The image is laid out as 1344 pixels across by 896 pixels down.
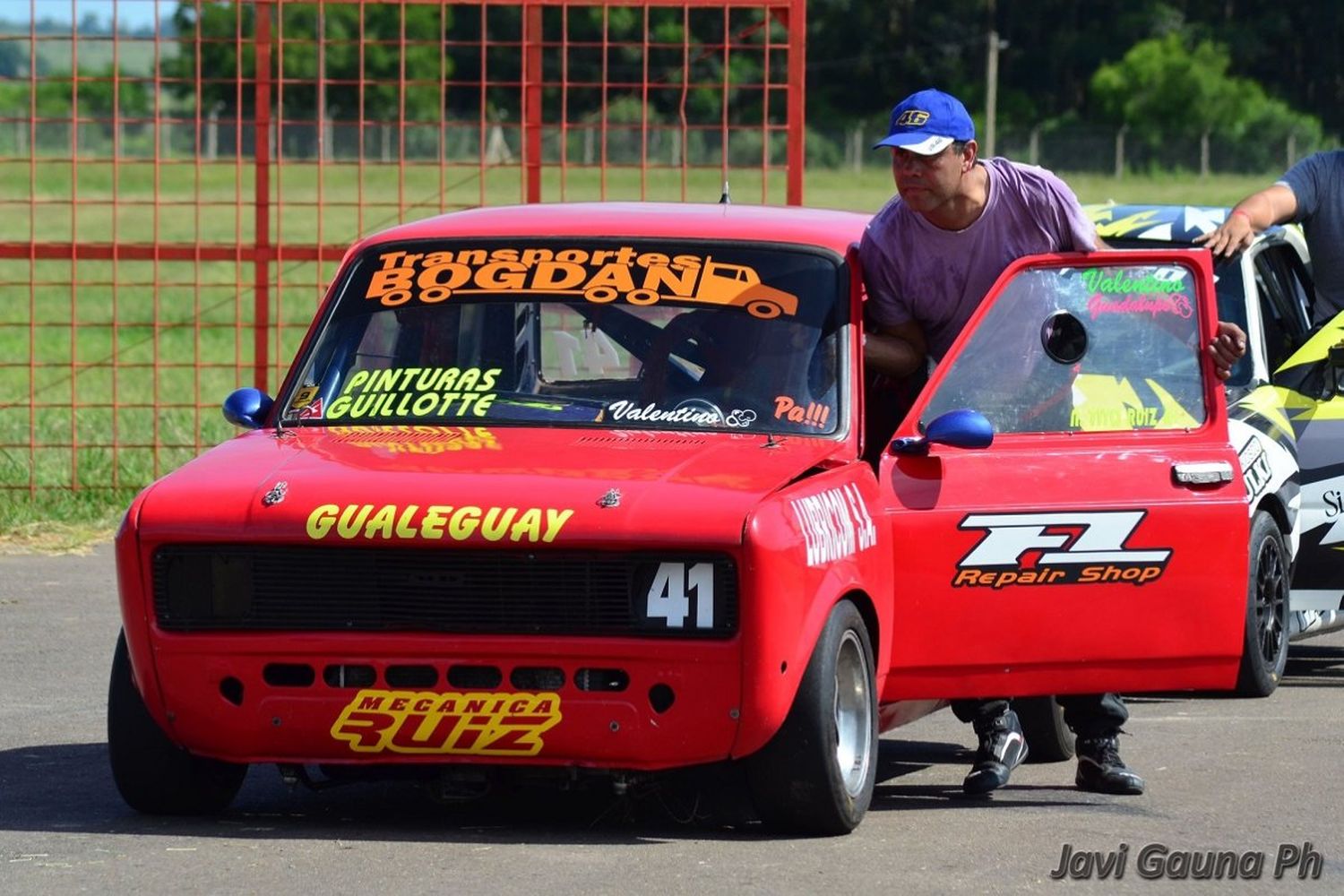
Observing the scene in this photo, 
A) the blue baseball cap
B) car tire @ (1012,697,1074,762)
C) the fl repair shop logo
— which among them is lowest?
car tire @ (1012,697,1074,762)

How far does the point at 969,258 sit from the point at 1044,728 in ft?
5.08

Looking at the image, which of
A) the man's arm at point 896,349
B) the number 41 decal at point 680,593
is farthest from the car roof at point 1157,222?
the number 41 decal at point 680,593

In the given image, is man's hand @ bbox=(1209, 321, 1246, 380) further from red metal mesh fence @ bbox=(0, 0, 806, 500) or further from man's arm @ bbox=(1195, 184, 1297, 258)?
red metal mesh fence @ bbox=(0, 0, 806, 500)

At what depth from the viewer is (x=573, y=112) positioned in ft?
200

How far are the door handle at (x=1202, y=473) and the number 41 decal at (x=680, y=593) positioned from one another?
153 cm

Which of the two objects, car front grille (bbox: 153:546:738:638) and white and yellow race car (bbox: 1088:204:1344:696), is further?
white and yellow race car (bbox: 1088:204:1344:696)

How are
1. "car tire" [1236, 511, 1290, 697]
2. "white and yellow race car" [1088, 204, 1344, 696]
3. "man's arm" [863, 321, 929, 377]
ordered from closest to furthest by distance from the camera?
"man's arm" [863, 321, 929, 377] → "car tire" [1236, 511, 1290, 697] → "white and yellow race car" [1088, 204, 1344, 696]

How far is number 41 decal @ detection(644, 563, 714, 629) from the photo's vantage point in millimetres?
5863

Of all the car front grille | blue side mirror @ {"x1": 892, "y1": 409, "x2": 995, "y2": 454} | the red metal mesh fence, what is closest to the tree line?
the red metal mesh fence

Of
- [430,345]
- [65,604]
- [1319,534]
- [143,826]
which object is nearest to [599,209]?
[430,345]

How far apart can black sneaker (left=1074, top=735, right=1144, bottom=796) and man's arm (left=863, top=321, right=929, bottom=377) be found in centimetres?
118

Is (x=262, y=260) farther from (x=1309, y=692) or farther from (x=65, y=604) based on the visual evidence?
(x=1309, y=692)

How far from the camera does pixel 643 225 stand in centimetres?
723

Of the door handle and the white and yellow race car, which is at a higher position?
the door handle
